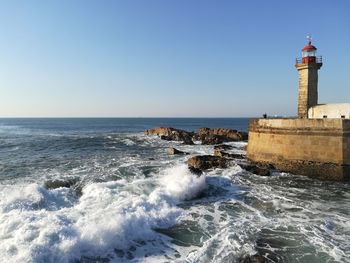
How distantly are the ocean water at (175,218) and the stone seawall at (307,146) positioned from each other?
664 millimetres

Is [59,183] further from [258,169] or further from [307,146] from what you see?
[307,146]

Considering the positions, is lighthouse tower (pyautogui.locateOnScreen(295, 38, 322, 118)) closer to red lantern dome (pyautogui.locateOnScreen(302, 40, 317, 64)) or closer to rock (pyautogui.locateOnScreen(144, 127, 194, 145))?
red lantern dome (pyautogui.locateOnScreen(302, 40, 317, 64))

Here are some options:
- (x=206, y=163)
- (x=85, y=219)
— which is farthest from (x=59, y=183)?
(x=206, y=163)

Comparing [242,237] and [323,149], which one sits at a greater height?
[323,149]

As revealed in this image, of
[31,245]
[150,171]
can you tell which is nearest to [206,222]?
[31,245]

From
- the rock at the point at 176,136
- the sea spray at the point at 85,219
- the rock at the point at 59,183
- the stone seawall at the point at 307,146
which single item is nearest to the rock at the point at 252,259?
the sea spray at the point at 85,219

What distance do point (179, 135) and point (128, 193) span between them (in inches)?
802

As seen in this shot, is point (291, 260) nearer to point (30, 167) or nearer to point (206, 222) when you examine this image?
point (206, 222)

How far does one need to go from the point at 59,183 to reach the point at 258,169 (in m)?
7.58

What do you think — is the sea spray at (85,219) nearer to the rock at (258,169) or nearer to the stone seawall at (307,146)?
the rock at (258,169)

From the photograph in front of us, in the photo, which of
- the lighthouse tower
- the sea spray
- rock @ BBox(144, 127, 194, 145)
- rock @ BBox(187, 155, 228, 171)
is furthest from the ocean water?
rock @ BBox(144, 127, 194, 145)

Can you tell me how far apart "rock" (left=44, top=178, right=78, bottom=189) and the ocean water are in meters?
0.07

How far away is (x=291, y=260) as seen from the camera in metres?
5.95

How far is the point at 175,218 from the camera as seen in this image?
8.08 meters
